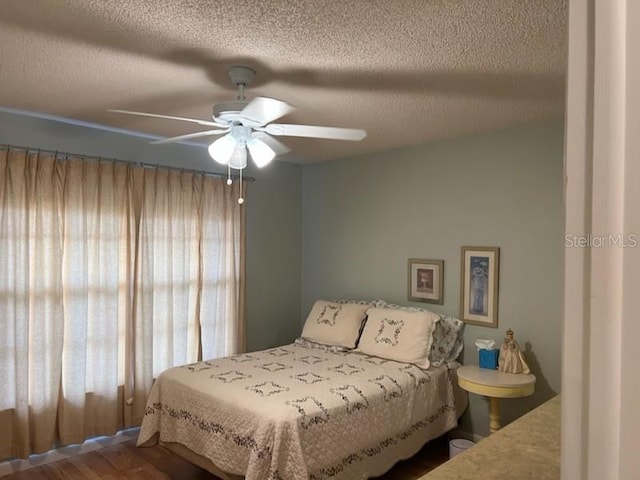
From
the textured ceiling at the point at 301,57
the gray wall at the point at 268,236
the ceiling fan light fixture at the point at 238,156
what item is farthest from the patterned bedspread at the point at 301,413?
the textured ceiling at the point at 301,57

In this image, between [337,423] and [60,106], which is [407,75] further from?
[60,106]

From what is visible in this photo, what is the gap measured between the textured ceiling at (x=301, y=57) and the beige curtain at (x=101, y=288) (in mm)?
583

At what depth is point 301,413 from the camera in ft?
7.84

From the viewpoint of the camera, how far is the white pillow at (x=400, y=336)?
3.27 meters

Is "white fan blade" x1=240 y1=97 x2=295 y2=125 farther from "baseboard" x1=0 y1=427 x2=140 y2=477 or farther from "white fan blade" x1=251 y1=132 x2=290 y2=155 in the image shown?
"baseboard" x1=0 y1=427 x2=140 y2=477

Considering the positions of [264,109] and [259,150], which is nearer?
[264,109]

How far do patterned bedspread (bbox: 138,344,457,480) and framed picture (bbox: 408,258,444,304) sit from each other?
0.60 metres

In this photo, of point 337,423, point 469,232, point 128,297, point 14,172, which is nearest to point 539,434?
point 337,423

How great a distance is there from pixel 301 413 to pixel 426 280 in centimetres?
177

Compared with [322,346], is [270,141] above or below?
above

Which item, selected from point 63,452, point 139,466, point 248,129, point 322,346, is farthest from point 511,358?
point 63,452

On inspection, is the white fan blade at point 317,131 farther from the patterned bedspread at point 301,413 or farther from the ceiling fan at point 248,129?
the patterned bedspread at point 301,413

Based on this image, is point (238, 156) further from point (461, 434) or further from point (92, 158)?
point (461, 434)

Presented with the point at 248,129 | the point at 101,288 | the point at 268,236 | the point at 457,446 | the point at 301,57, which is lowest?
the point at 457,446
